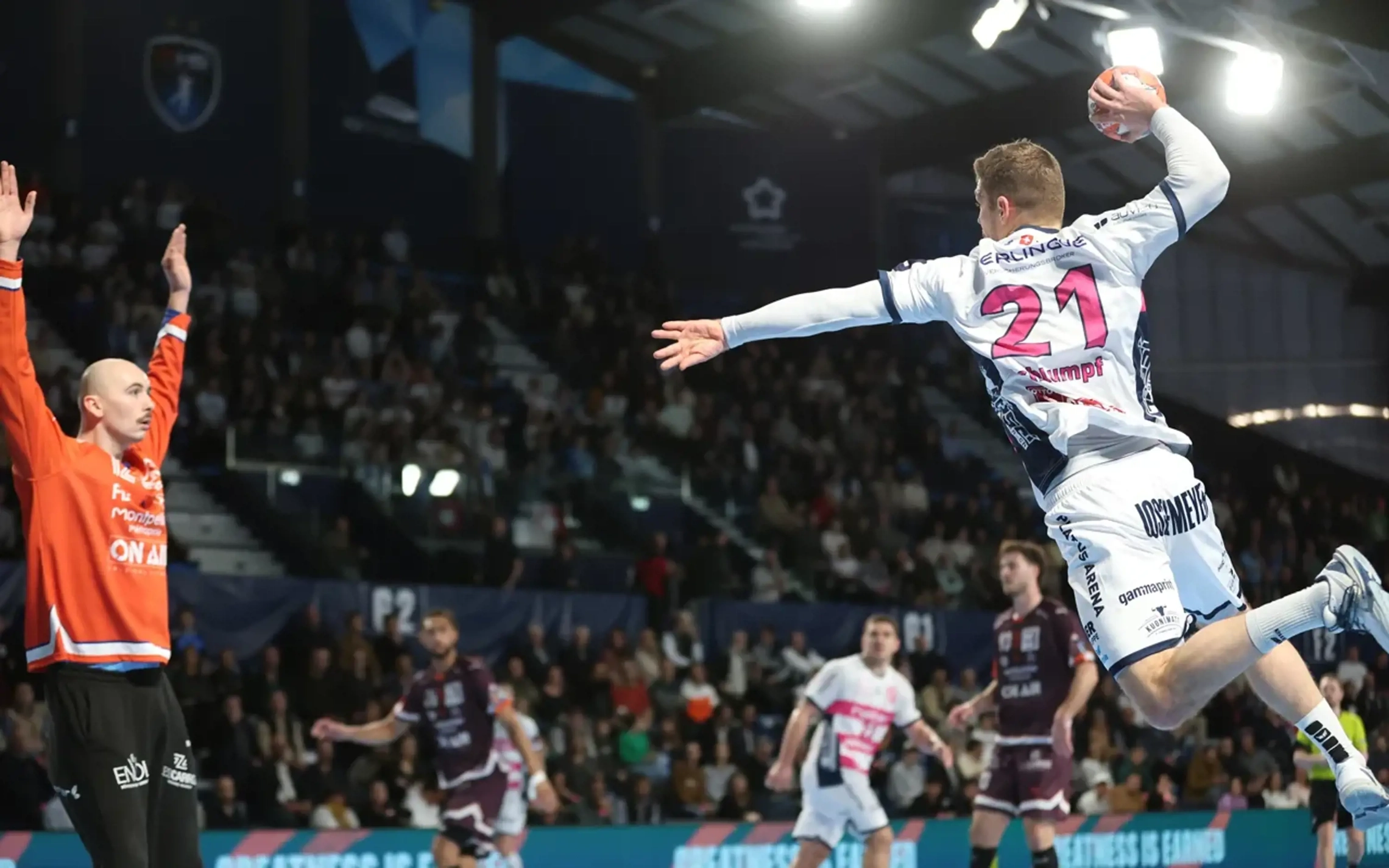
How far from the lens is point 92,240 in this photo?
20625mm

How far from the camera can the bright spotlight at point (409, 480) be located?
17.8 m

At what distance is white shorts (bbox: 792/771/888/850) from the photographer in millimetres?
11891

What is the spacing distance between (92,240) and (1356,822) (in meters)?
18.3

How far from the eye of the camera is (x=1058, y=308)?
19.5 feet

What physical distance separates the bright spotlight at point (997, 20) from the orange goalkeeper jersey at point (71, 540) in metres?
12.6

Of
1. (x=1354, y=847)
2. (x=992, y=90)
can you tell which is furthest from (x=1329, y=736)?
(x=992, y=90)

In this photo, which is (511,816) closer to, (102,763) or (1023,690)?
(1023,690)

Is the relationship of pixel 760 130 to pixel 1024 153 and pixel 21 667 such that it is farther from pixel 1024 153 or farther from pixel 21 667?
pixel 1024 153

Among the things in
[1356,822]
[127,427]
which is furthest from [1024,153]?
[127,427]

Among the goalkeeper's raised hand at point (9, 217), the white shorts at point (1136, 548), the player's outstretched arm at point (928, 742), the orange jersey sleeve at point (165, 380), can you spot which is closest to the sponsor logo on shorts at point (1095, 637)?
the white shorts at point (1136, 548)

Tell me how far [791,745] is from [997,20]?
9063 millimetres

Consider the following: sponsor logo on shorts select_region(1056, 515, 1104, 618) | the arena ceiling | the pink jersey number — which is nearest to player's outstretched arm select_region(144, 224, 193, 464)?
the pink jersey number

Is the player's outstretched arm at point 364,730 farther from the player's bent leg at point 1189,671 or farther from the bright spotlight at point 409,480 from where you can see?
the player's bent leg at point 1189,671

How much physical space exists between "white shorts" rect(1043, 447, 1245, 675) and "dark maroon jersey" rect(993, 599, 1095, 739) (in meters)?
5.51
